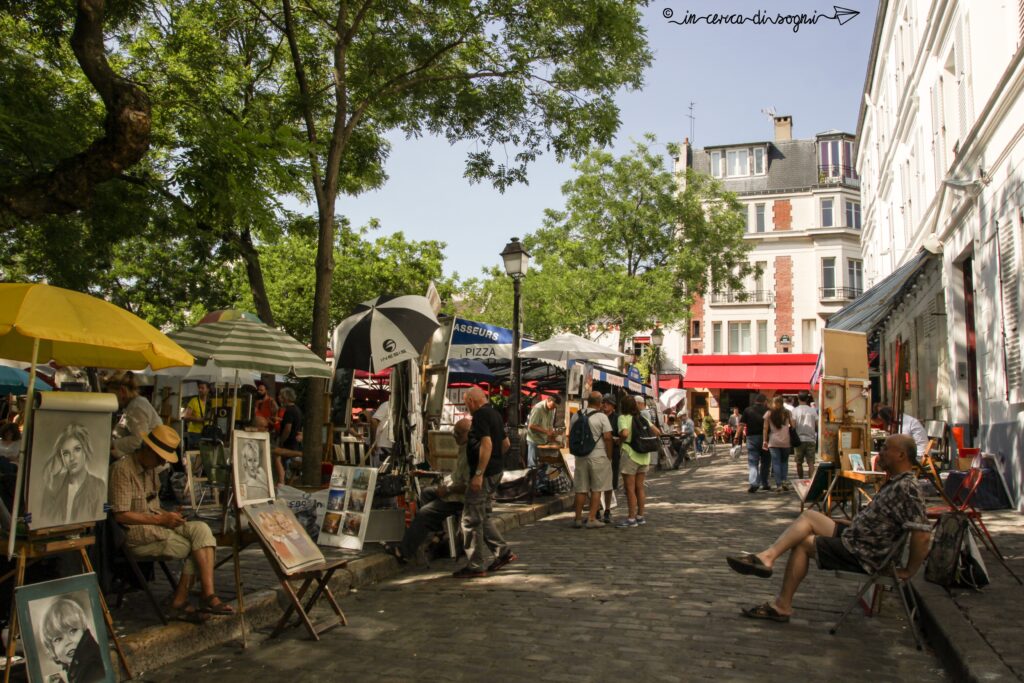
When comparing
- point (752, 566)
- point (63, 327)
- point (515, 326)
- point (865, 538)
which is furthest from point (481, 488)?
point (515, 326)

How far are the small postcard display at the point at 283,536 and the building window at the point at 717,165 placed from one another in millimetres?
45391

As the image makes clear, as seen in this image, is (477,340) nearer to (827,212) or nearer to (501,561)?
(501,561)

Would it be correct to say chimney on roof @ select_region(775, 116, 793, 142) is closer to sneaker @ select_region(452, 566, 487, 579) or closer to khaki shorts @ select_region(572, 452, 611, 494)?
khaki shorts @ select_region(572, 452, 611, 494)

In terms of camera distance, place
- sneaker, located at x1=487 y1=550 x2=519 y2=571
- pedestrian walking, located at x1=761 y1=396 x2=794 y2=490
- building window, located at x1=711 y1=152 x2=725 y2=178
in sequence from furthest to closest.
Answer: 1. building window, located at x1=711 y1=152 x2=725 y2=178
2. pedestrian walking, located at x1=761 y1=396 x2=794 y2=490
3. sneaker, located at x1=487 y1=550 x2=519 y2=571

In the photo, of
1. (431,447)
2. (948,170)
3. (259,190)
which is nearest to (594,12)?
(259,190)

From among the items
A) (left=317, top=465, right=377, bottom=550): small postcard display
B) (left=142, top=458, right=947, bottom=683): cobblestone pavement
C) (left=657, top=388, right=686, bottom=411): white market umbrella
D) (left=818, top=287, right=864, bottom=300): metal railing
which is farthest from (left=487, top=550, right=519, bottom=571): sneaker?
(left=818, top=287, right=864, bottom=300): metal railing

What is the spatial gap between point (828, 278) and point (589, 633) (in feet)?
141

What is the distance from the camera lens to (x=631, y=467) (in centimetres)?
1082

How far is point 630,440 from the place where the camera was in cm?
1072

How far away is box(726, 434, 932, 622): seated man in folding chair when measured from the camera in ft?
17.9

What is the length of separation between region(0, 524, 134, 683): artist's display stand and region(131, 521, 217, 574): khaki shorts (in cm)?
63

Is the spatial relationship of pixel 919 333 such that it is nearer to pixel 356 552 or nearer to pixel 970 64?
pixel 970 64

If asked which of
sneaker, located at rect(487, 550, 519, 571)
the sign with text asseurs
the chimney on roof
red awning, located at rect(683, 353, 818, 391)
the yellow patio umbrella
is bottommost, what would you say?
sneaker, located at rect(487, 550, 519, 571)

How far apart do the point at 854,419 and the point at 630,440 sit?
3.36 m
